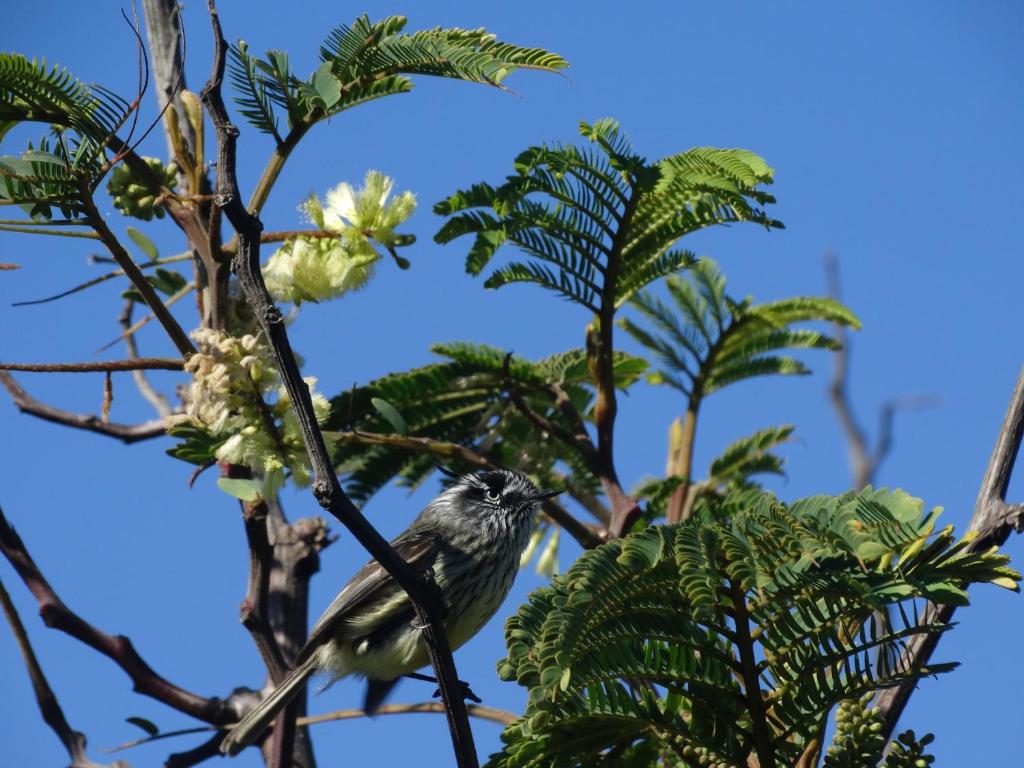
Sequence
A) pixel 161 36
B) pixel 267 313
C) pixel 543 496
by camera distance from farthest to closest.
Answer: pixel 161 36 < pixel 543 496 < pixel 267 313

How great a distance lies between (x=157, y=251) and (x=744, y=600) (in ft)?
7.21

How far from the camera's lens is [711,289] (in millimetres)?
4520

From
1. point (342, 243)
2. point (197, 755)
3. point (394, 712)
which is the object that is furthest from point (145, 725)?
point (342, 243)

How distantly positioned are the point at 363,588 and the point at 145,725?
2.74ft

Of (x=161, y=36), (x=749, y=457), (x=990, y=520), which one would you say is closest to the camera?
(x=990, y=520)

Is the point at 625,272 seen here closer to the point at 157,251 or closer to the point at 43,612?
the point at 157,251

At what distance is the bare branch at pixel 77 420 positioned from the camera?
4.39 meters

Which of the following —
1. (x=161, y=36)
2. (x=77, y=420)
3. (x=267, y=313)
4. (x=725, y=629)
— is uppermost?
(x=161, y=36)

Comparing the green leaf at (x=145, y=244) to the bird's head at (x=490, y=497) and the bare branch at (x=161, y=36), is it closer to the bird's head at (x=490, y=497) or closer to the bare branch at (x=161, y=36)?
the bare branch at (x=161, y=36)

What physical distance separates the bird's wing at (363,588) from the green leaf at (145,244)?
125 centimetres

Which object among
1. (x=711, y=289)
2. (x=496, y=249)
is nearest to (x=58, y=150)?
(x=496, y=249)

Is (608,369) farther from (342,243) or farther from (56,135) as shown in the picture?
(56,135)

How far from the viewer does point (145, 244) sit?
12.2ft

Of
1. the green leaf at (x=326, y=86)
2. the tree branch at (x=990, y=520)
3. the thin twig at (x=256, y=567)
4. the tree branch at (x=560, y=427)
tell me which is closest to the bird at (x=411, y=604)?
the tree branch at (x=560, y=427)
